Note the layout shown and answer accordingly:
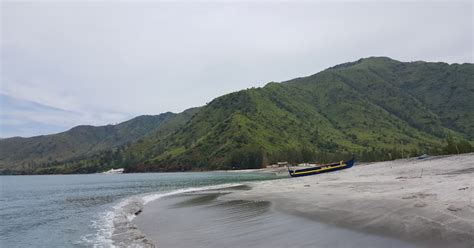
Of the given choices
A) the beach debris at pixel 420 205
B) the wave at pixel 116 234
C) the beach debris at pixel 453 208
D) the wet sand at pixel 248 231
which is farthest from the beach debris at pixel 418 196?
the wave at pixel 116 234

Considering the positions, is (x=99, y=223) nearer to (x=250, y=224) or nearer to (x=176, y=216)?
(x=176, y=216)

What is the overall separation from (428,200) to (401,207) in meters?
1.49

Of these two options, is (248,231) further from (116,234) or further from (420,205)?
(116,234)

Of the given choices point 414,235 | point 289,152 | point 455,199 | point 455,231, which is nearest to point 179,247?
point 414,235

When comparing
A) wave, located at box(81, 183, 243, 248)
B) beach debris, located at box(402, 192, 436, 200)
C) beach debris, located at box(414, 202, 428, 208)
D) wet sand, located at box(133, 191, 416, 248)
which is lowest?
wave, located at box(81, 183, 243, 248)

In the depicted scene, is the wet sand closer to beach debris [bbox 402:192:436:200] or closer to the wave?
the wave

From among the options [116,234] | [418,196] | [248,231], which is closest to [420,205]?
[418,196]

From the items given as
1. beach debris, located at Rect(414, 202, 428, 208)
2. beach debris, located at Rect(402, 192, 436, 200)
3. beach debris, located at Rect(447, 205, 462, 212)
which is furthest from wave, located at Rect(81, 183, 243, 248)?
beach debris, located at Rect(402, 192, 436, 200)

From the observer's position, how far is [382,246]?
14.0m

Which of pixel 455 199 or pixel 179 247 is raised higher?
pixel 455 199

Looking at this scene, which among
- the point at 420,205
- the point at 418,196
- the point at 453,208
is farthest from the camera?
the point at 418,196

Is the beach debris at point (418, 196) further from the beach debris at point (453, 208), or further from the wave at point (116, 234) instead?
the wave at point (116, 234)

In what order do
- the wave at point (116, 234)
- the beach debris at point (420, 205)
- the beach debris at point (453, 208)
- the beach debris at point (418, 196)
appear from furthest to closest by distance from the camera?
1. the wave at point (116, 234)
2. the beach debris at point (418, 196)
3. the beach debris at point (420, 205)
4. the beach debris at point (453, 208)

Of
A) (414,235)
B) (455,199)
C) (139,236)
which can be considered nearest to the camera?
(414,235)
